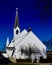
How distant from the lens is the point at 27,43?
11.1m

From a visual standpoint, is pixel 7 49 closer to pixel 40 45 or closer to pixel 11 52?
pixel 11 52

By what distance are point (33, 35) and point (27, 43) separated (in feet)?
1.77

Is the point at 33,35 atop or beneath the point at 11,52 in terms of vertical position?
atop

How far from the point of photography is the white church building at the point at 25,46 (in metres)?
10.5

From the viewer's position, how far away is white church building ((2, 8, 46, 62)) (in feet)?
34.4

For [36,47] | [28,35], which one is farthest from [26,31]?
[36,47]

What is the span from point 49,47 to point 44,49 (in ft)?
2.10

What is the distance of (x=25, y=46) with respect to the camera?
35.8 feet

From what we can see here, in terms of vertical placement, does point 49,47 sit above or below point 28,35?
below

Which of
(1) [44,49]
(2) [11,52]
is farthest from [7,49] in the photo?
(1) [44,49]

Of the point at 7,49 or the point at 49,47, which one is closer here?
the point at 49,47

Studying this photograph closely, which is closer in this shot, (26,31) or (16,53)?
(16,53)

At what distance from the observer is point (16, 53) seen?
1060cm

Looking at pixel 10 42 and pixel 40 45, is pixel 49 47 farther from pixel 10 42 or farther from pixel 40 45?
pixel 10 42
